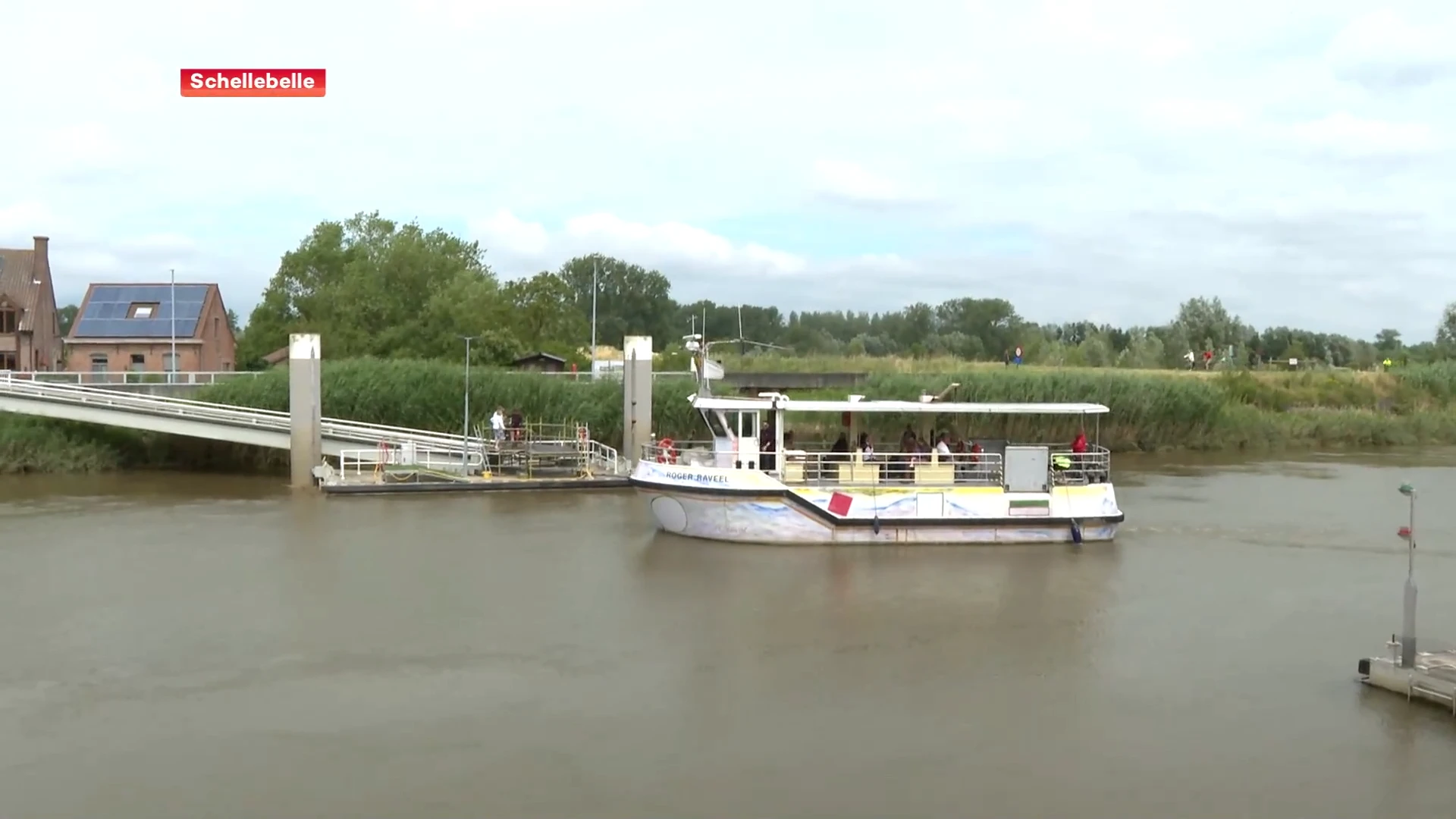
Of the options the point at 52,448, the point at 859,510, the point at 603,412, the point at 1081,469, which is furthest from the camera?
the point at 603,412

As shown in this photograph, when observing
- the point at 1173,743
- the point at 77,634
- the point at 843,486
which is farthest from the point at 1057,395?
the point at 77,634

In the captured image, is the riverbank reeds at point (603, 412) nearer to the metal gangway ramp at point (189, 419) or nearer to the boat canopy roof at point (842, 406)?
the metal gangway ramp at point (189, 419)

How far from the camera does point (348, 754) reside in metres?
10.5

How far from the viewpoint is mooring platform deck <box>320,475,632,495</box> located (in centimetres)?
2683

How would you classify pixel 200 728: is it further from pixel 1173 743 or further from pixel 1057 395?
pixel 1057 395

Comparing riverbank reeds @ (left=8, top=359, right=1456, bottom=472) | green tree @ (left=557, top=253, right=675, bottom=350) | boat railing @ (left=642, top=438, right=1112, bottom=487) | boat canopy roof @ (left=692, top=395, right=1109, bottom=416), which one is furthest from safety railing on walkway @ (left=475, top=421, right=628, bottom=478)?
green tree @ (left=557, top=253, right=675, bottom=350)

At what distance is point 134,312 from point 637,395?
→ 24.8 metres

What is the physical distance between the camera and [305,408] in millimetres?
28516

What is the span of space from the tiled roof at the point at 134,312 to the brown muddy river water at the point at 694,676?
23616mm

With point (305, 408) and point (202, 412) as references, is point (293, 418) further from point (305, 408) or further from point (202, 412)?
point (202, 412)

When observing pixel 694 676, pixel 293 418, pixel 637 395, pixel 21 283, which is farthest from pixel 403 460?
pixel 21 283

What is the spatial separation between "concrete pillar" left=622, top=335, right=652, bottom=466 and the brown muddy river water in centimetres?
883

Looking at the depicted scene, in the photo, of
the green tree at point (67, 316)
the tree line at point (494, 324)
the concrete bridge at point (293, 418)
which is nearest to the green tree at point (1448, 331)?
the tree line at point (494, 324)

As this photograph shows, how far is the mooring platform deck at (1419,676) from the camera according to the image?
11.2 m
